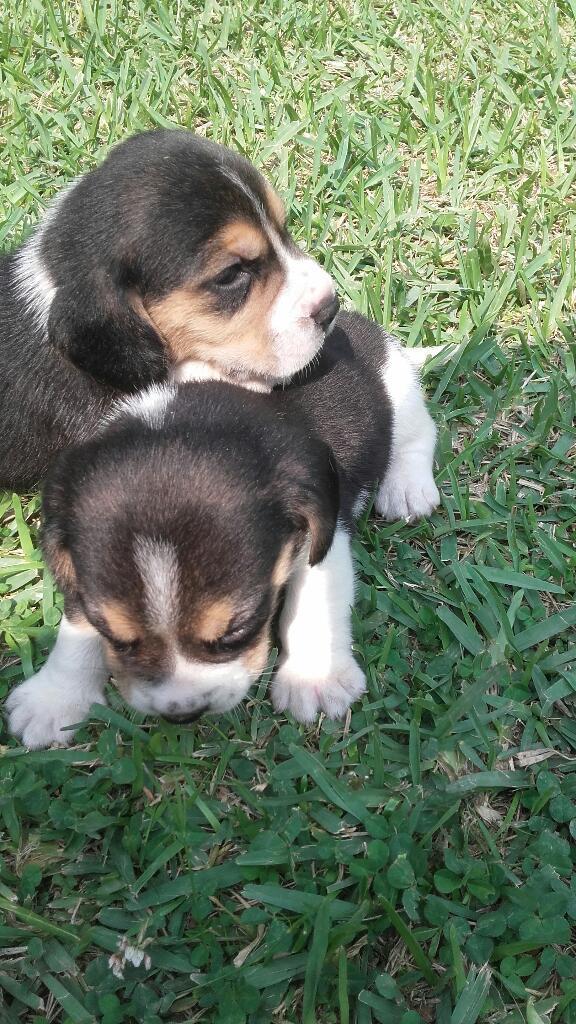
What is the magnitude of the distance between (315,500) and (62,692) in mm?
1100

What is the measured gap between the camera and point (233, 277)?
3.45 meters

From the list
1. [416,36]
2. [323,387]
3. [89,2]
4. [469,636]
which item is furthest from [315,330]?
[89,2]

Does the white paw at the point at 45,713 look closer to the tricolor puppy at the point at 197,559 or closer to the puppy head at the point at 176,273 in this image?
the tricolor puppy at the point at 197,559

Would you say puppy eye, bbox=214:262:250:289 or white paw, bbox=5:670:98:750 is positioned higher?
puppy eye, bbox=214:262:250:289

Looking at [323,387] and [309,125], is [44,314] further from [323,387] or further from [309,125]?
[309,125]

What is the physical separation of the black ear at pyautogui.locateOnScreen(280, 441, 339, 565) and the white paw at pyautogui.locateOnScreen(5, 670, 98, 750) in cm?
95

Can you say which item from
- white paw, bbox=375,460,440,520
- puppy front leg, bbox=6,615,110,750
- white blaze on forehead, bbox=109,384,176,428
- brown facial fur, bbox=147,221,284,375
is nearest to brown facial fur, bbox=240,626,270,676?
puppy front leg, bbox=6,615,110,750

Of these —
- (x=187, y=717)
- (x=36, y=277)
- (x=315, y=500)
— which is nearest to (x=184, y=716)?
(x=187, y=717)

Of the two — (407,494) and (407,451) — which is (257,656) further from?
(407,451)

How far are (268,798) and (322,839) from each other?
23 centimetres

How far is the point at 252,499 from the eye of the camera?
8.55 ft

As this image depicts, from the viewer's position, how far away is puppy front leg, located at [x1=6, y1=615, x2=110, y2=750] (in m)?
3.00

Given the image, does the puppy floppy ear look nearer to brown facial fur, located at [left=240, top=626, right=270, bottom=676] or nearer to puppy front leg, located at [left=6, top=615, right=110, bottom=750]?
puppy front leg, located at [left=6, top=615, right=110, bottom=750]

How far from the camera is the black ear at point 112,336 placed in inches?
129
